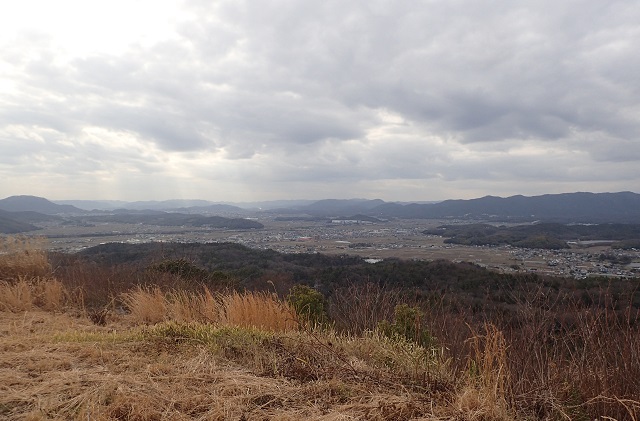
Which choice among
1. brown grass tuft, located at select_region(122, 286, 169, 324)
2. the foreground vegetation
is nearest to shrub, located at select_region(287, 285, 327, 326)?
the foreground vegetation

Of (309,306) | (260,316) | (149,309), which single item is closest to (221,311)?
(260,316)

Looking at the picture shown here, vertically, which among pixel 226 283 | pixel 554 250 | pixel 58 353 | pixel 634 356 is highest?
pixel 634 356

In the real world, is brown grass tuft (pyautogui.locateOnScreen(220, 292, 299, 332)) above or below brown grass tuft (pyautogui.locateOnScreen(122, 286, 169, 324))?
above

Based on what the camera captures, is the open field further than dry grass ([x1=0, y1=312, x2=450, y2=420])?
Yes

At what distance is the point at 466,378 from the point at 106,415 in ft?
8.16

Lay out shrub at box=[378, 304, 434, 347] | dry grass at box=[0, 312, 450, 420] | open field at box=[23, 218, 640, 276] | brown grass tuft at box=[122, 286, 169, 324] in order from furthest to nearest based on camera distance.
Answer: open field at box=[23, 218, 640, 276] → brown grass tuft at box=[122, 286, 169, 324] → shrub at box=[378, 304, 434, 347] → dry grass at box=[0, 312, 450, 420]

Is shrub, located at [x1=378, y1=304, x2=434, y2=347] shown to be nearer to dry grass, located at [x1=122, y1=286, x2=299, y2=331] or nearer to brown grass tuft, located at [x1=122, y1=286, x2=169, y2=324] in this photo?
dry grass, located at [x1=122, y1=286, x2=299, y2=331]

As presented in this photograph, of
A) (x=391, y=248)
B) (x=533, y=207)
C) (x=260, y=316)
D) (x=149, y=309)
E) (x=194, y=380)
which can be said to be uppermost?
(x=533, y=207)

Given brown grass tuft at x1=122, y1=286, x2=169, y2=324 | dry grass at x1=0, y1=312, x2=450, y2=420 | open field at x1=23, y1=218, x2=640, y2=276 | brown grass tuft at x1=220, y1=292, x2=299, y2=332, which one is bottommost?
open field at x1=23, y1=218, x2=640, y2=276

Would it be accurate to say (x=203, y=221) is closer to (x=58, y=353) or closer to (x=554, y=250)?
(x=554, y=250)

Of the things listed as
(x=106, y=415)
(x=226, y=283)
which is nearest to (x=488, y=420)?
(x=106, y=415)

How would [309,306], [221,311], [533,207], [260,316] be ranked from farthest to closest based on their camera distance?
[533,207] → [309,306] → [221,311] → [260,316]

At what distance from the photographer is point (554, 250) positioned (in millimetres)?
38625

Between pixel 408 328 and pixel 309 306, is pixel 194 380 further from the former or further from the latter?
pixel 309 306
